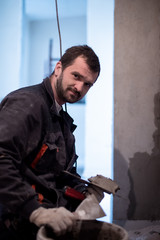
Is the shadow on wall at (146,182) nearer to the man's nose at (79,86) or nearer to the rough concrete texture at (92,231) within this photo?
the man's nose at (79,86)

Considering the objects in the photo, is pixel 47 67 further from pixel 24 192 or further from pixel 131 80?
pixel 24 192

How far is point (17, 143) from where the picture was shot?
1.00 meters

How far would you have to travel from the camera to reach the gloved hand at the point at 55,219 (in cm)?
84

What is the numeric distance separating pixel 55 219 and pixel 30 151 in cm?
35

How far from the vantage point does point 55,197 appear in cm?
121

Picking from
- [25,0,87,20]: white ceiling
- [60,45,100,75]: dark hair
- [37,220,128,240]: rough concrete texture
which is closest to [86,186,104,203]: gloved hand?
[37,220,128,240]: rough concrete texture

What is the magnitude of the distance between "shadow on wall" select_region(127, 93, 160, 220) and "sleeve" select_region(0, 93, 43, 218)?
1.08 metres

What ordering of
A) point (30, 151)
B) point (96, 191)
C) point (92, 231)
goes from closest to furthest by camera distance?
point (92, 231), point (30, 151), point (96, 191)

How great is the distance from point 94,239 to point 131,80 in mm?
1306

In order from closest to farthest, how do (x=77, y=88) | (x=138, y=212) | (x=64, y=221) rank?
(x=64, y=221)
(x=77, y=88)
(x=138, y=212)

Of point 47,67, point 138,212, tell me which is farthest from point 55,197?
point 47,67

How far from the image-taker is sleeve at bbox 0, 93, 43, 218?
3.05ft

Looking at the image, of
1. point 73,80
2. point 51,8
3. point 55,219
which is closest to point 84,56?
point 73,80

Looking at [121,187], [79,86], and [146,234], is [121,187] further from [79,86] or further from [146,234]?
[79,86]
